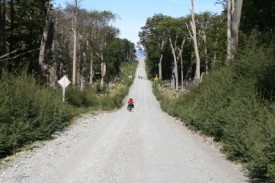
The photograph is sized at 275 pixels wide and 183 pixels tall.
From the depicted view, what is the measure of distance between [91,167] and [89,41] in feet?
195

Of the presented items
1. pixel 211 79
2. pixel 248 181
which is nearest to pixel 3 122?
pixel 248 181

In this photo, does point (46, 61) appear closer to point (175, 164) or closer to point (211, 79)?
point (211, 79)

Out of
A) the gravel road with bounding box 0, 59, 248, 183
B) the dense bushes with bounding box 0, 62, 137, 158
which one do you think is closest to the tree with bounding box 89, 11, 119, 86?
the dense bushes with bounding box 0, 62, 137, 158

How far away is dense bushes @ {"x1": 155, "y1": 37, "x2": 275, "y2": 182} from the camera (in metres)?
9.61

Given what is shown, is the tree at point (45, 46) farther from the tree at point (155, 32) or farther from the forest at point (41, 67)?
the tree at point (155, 32)

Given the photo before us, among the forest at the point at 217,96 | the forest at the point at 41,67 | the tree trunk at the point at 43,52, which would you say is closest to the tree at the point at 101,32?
the forest at the point at 41,67

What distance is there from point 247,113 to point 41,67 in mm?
18141

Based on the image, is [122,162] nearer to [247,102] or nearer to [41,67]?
[247,102]

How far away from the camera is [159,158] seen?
457 inches

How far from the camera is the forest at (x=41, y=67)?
14.8 meters

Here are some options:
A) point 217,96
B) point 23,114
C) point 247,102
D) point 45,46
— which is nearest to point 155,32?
point 45,46

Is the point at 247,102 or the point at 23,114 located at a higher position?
the point at 247,102

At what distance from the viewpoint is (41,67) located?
2758 centimetres

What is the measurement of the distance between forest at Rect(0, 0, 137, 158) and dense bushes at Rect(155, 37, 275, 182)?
7112 millimetres
